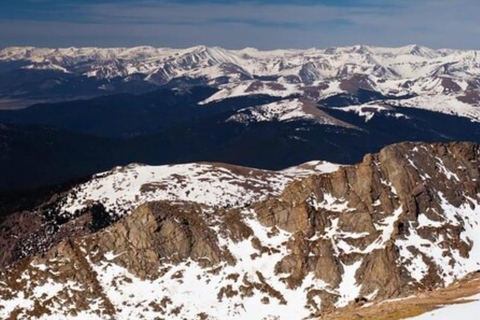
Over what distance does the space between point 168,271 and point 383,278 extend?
60.6m

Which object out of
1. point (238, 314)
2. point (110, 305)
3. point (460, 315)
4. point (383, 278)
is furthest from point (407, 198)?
point (460, 315)

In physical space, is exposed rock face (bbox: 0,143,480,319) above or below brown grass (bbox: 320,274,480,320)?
below

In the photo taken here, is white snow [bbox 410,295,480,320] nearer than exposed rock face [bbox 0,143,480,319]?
Yes

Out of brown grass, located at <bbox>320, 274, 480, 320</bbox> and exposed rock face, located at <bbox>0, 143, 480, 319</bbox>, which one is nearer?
brown grass, located at <bbox>320, 274, 480, 320</bbox>

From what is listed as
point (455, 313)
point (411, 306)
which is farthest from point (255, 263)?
point (455, 313)

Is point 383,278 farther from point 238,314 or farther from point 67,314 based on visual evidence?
point 67,314

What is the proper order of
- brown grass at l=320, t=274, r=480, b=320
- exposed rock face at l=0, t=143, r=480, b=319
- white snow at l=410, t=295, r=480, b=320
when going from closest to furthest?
white snow at l=410, t=295, r=480, b=320 < brown grass at l=320, t=274, r=480, b=320 < exposed rock face at l=0, t=143, r=480, b=319

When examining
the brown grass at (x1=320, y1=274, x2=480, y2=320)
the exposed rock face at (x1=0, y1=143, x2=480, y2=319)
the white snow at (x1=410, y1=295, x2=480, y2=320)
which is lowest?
the exposed rock face at (x1=0, y1=143, x2=480, y2=319)

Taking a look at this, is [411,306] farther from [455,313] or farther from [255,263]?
[255,263]

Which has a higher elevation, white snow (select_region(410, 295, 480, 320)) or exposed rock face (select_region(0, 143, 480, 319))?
white snow (select_region(410, 295, 480, 320))

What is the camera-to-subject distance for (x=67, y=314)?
559 ft

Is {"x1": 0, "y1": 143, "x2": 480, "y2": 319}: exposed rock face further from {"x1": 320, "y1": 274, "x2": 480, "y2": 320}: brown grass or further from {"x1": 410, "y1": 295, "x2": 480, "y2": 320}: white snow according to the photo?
{"x1": 410, "y1": 295, "x2": 480, "y2": 320}: white snow

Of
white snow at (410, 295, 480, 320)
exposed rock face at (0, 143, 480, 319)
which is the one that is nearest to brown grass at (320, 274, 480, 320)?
white snow at (410, 295, 480, 320)

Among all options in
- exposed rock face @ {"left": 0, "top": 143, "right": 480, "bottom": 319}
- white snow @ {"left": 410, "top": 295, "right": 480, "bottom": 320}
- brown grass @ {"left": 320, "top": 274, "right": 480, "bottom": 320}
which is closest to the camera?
white snow @ {"left": 410, "top": 295, "right": 480, "bottom": 320}
